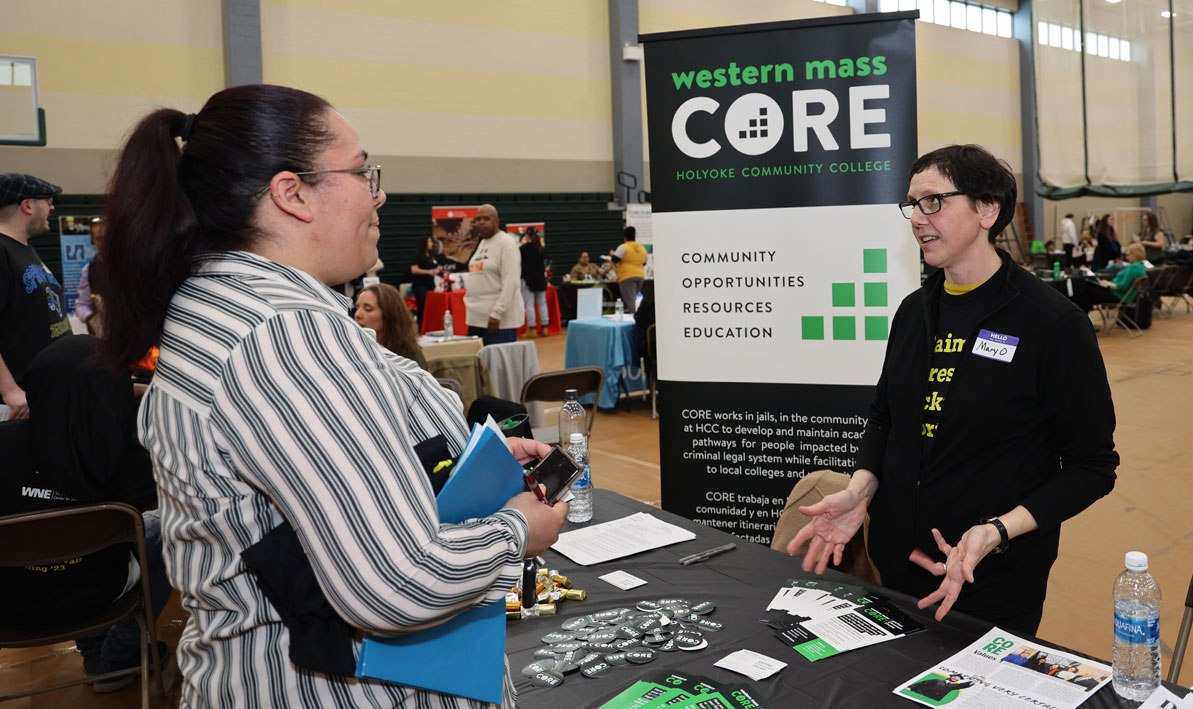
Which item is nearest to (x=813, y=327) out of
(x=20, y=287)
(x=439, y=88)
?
(x=20, y=287)

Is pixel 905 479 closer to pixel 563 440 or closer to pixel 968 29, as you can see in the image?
pixel 563 440

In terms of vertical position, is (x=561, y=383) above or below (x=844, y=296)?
below

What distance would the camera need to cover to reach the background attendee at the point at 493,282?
6301 millimetres

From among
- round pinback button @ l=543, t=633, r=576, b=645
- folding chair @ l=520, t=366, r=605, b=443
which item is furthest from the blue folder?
folding chair @ l=520, t=366, r=605, b=443

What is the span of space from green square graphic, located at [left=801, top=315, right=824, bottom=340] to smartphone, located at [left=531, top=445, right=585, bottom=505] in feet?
6.49

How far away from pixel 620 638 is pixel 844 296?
5.91ft

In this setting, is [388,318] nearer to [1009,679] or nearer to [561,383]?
[561,383]

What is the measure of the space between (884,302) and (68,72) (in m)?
9.86

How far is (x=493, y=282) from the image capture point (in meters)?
6.35

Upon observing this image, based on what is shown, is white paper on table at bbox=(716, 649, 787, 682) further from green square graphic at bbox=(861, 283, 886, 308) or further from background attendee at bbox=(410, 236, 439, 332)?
background attendee at bbox=(410, 236, 439, 332)

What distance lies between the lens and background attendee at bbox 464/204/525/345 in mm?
6301

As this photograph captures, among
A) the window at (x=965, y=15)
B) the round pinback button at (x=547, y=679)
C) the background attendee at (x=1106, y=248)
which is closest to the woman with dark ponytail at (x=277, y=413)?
the round pinback button at (x=547, y=679)

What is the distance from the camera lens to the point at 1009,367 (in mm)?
1760

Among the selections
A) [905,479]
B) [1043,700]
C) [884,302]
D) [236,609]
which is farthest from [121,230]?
[884,302]
